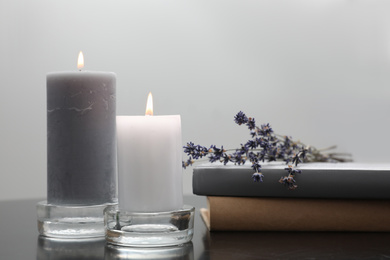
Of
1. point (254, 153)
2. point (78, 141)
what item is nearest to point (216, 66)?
point (254, 153)

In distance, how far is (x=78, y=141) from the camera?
0.61m

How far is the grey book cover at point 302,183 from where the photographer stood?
0.66 meters

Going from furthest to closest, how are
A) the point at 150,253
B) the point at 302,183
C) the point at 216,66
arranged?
1. the point at 216,66
2. the point at 302,183
3. the point at 150,253

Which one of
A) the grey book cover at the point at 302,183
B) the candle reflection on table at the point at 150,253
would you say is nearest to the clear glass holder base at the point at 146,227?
the candle reflection on table at the point at 150,253

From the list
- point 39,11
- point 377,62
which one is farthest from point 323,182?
point 39,11

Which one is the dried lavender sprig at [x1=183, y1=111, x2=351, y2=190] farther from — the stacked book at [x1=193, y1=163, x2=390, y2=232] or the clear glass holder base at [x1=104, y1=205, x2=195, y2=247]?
the clear glass holder base at [x1=104, y1=205, x2=195, y2=247]

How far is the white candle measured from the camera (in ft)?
1.85

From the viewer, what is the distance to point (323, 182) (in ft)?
2.19

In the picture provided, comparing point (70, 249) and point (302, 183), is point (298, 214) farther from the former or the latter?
point (70, 249)

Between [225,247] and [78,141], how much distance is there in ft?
0.70

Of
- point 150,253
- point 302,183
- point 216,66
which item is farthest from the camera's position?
point 216,66

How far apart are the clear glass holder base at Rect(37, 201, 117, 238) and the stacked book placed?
0.48 ft

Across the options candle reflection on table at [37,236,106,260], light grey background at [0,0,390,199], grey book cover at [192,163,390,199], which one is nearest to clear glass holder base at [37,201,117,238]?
candle reflection on table at [37,236,106,260]

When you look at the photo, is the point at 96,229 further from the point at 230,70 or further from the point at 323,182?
the point at 230,70
